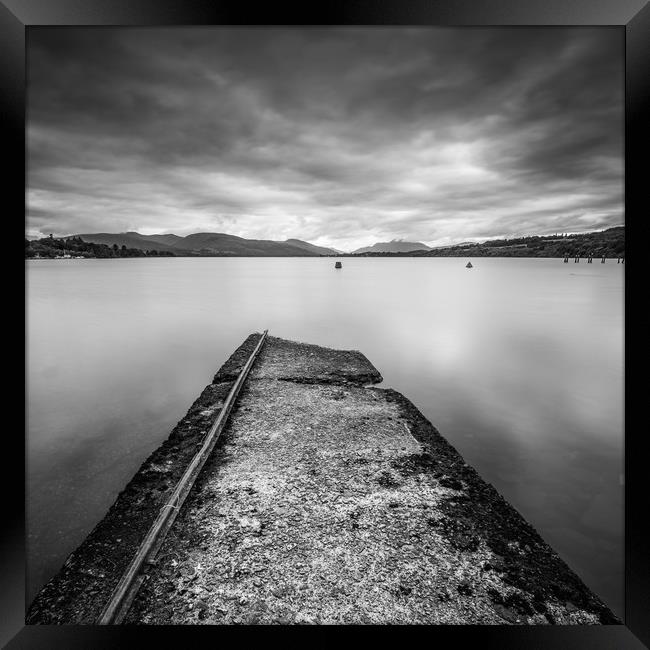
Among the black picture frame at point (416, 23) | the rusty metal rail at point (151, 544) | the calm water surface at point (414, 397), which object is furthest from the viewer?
the calm water surface at point (414, 397)

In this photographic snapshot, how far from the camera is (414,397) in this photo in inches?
342

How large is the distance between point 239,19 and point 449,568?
379 cm

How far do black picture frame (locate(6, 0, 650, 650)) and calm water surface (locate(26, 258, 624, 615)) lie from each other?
8.13 ft

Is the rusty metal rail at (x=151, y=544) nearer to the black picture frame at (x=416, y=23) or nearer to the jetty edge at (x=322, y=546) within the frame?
the jetty edge at (x=322, y=546)

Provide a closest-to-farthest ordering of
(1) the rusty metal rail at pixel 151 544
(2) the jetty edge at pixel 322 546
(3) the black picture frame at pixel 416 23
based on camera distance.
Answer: (3) the black picture frame at pixel 416 23 → (1) the rusty metal rail at pixel 151 544 → (2) the jetty edge at pixel 322 546

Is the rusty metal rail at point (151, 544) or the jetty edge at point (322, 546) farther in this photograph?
the jetty edge at point (322, 546)

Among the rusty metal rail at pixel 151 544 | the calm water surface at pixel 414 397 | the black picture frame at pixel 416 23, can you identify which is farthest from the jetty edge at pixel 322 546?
the black picture frame at pixel 416 23

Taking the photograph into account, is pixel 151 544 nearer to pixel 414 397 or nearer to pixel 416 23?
pixel 416 23

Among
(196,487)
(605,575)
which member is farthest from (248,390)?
(605,575)

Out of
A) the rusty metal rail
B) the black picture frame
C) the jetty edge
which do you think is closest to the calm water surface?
the jetty edge

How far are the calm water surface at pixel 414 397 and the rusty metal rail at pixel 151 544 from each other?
118cm

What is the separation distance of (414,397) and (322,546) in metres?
5.81

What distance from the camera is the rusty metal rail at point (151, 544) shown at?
253 cm

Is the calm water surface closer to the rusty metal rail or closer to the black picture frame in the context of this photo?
the rusty metal rail
